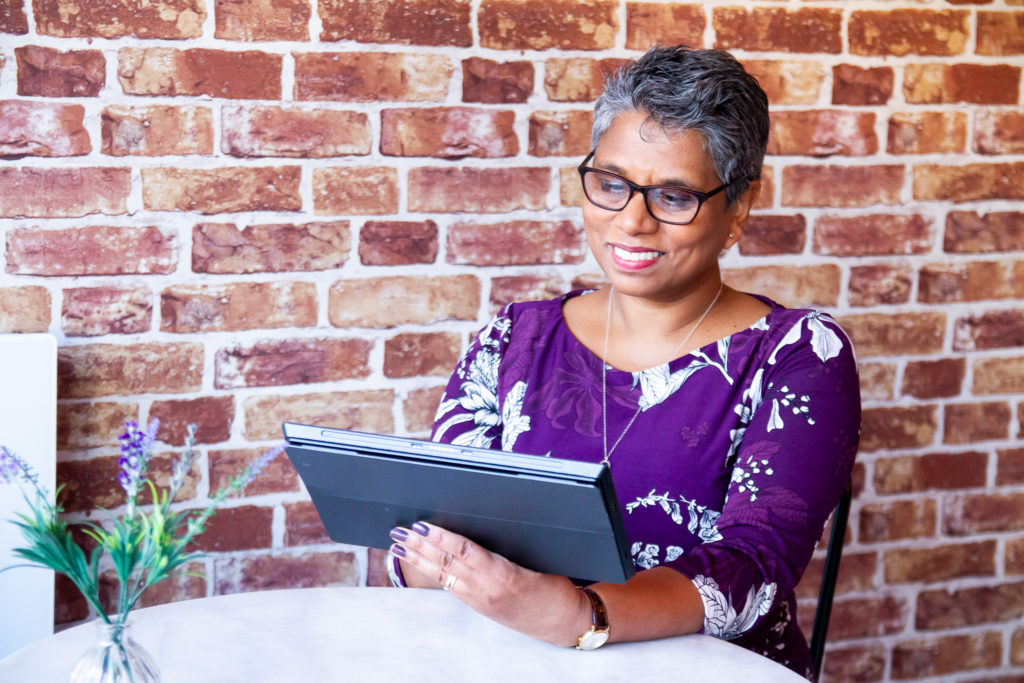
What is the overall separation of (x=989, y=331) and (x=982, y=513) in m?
0.42

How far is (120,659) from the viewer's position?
3.15 ft

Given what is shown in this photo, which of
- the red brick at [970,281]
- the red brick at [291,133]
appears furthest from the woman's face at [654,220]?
the red brick at [970,281]

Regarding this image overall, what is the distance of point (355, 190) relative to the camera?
6.31 ft

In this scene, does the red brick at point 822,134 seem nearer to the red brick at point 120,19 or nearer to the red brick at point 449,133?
the red brick at point 449,133

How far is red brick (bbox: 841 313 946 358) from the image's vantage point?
2.23 meters

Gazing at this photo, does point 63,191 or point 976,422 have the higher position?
point 63,191

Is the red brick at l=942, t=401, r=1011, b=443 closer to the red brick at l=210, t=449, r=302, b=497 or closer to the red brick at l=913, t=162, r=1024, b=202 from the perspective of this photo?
the red brick at l=913, t=162, r=1024, b=202

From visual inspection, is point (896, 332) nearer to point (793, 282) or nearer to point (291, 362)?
point (793, 282)

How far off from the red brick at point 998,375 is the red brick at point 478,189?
3.52 ft

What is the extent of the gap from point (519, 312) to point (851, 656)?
1209 millimetres

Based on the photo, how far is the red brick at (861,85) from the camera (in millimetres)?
2160

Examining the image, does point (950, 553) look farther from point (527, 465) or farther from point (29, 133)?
point (29, 133)

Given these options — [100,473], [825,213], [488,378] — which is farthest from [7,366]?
[825,213]

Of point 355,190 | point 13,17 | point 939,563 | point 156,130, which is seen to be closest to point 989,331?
point 939,563
